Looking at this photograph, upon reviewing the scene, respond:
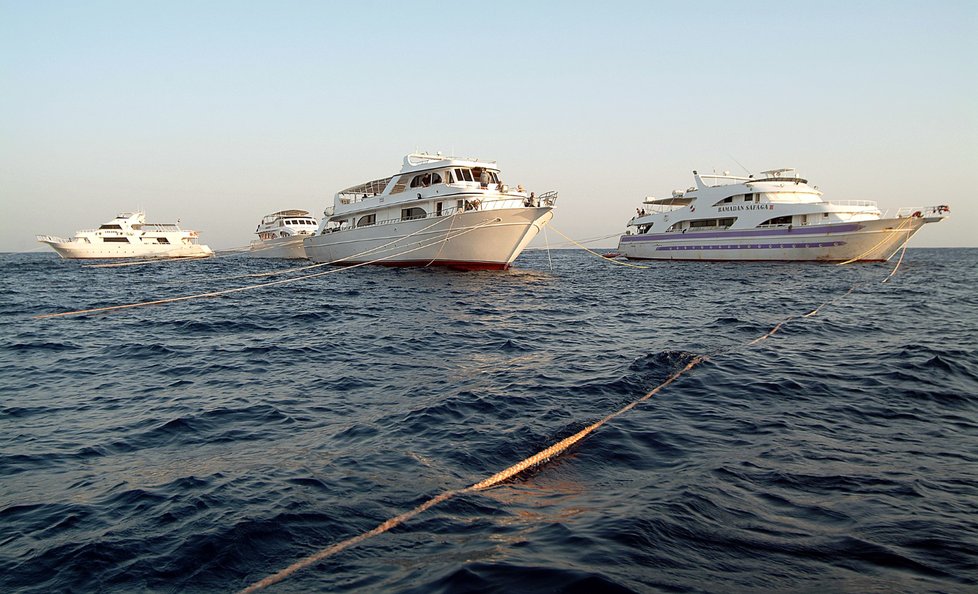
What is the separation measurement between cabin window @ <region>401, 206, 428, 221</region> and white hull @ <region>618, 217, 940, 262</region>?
23425 mm

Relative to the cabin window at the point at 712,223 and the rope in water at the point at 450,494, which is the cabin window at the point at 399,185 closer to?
the cabin window at the point at 712,223

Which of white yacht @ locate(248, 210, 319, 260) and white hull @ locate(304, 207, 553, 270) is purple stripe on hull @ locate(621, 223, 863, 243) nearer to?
white hull @ locate(304, 207, 553, 270)

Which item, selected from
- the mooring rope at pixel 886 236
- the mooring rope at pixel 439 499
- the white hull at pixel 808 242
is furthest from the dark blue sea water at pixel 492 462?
the mooring rope at pixel 886 236

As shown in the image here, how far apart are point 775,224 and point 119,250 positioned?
71.2 meters

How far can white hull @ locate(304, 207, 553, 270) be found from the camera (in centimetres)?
2577

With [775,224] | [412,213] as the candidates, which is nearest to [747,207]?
[775,224]

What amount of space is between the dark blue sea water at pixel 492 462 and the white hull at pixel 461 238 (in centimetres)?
1537

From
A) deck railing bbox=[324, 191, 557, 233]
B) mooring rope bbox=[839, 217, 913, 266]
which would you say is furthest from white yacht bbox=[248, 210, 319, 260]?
mooring rope bbox=[839, 217, 913, 266]

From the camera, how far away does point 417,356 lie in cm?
936

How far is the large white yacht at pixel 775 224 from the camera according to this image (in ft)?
109

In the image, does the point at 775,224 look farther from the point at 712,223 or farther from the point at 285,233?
the point at 285,233

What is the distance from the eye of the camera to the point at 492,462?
15.2ft

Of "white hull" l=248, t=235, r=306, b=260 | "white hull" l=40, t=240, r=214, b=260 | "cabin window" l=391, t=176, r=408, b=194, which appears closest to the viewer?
"cabin window" l=391, t=176, r=408, b=194

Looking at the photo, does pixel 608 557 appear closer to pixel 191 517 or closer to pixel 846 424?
pixel 191 517
